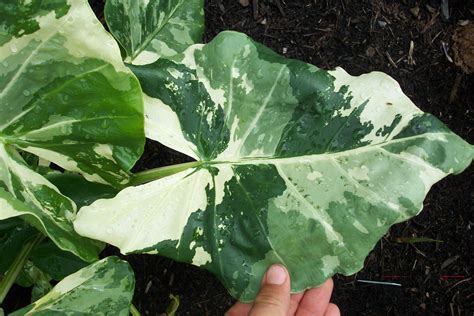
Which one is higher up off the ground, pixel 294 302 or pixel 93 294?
pixel 93 294

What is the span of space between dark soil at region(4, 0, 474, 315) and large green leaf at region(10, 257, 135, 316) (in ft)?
2.28

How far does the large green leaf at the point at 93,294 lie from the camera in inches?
39.4

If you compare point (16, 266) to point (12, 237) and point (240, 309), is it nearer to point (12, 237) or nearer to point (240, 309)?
point (12, 237)

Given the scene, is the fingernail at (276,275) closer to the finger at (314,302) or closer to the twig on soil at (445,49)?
the finger at (314,302)

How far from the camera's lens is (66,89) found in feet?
3.16

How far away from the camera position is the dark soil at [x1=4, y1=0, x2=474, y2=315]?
1.75m

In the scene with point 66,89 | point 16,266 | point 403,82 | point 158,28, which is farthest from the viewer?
point 403,82

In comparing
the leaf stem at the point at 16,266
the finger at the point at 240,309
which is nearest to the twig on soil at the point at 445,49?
the finger at the point at 240,309

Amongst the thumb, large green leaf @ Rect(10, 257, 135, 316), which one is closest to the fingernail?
the thumb

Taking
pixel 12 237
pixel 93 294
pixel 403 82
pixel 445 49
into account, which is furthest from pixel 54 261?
pixel 445 49

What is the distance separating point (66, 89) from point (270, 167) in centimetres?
36

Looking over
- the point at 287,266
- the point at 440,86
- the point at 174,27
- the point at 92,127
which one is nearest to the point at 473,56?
the point at 440,86

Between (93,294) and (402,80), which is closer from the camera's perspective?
(93,294)

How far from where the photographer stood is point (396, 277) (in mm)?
1769
